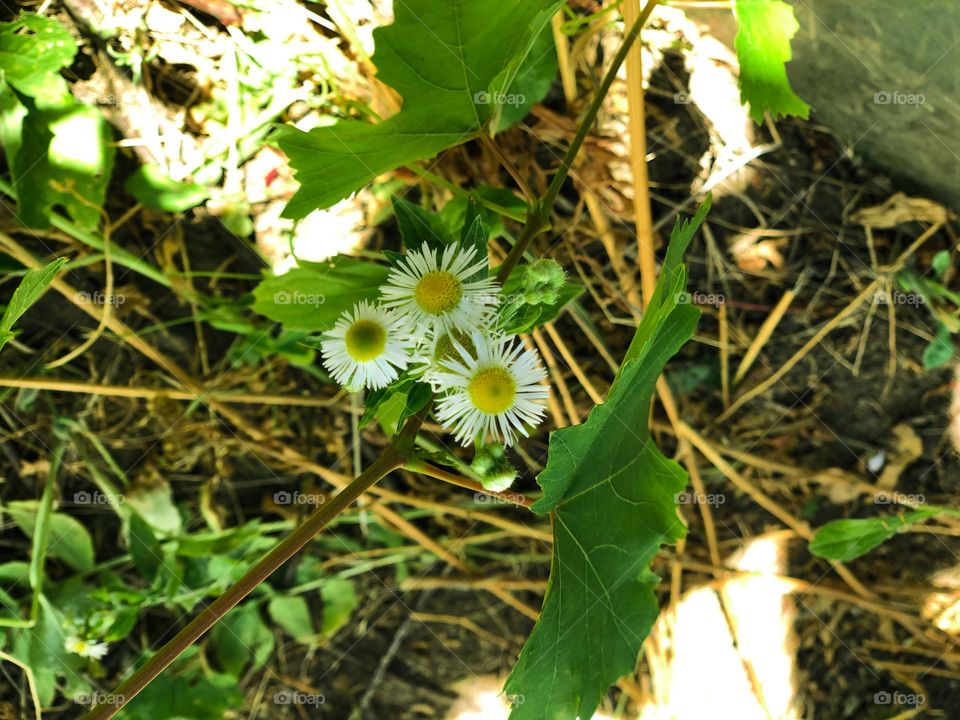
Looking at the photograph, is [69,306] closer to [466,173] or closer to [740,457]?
[466,173]

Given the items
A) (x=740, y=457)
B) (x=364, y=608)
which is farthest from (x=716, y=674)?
(x=364, y=608)


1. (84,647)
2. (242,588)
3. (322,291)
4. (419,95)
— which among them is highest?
(419,95)

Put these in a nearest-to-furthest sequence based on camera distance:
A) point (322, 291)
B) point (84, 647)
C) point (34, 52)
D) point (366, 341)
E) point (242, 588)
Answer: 1. point (242, 588)
2. point (366, 341)
3. point (322, 291)
4. point (34, 52)
5. point (84, 647)

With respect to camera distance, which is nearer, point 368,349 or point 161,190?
point 368,349

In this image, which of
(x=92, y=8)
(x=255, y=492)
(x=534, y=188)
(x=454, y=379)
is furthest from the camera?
(x=255, y=492)

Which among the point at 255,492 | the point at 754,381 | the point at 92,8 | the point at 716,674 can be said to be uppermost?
the point at 92,8

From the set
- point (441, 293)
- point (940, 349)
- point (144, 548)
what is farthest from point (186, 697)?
point (940, 349)

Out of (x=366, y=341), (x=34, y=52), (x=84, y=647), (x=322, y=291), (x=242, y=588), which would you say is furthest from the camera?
(x=84, y=647)

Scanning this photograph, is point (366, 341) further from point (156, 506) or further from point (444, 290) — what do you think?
point (156, 506)
